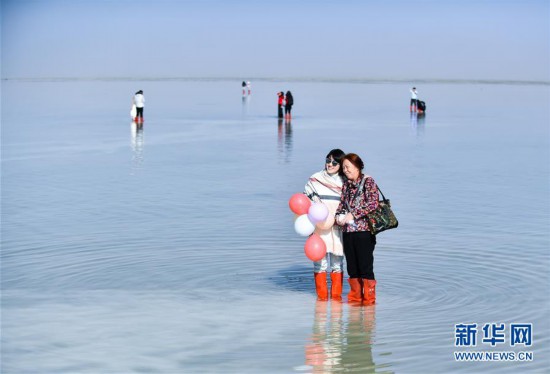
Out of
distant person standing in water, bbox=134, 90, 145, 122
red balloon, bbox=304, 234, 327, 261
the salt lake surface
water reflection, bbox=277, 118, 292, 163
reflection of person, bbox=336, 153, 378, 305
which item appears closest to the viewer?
the salt lake surface

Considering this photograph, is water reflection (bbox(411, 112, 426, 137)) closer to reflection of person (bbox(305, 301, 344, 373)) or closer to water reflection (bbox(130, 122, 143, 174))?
water reflection (bbox(130, 122, 143, 174))

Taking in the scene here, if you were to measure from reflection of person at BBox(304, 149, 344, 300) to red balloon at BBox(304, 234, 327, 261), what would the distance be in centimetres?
11

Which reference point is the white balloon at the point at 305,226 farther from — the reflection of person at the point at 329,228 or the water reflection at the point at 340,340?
the water reflection at the point at 340,340

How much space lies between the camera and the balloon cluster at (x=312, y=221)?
943 centimetres

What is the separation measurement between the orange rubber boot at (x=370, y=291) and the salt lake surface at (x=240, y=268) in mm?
93

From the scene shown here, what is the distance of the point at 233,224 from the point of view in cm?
1401

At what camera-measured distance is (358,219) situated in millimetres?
9359

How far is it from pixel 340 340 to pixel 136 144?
20.5m

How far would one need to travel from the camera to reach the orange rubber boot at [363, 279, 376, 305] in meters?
9.49

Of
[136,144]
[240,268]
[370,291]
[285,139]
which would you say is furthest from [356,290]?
[285,139]

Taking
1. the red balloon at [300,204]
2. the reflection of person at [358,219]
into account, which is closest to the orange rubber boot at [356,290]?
the reflection of person at [358,219]

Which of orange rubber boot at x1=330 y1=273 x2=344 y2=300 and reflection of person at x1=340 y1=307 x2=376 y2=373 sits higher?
orange rubber boot at x1=330 y1=273 x2=344 y2=300

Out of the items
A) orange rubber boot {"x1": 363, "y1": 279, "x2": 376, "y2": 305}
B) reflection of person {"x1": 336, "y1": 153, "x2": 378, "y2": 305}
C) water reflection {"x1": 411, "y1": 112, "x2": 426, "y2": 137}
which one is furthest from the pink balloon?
water reflection {"x1": 411, "y1": 112, "x2": 426, "y2": 137}

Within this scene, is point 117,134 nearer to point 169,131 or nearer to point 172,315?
point 169,131
